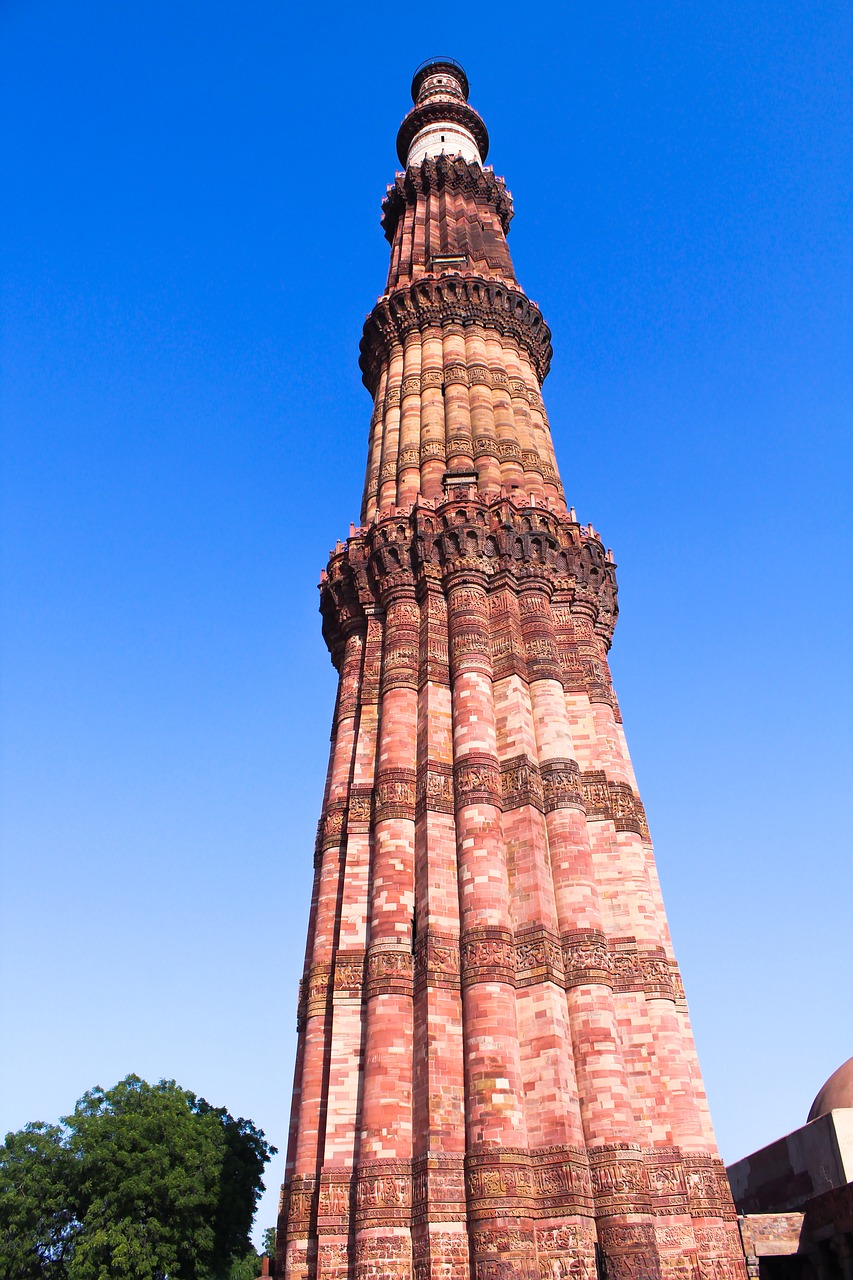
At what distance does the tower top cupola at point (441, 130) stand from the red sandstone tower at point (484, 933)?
16071mm

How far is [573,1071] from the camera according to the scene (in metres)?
14.6

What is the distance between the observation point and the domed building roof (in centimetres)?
1991

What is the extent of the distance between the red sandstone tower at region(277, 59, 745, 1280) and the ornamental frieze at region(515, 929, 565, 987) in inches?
1.4

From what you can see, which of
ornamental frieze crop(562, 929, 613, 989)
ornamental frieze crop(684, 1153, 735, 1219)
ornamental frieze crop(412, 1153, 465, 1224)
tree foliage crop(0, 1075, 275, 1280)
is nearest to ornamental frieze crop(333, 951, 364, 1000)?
ornamental frieze crop(412, 1153, 465, 1224)

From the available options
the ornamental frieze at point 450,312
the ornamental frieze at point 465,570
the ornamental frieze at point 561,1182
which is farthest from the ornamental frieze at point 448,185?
the ornamental frieze at point 561,1182

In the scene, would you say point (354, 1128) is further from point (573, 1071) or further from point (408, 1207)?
point (573, 1071)

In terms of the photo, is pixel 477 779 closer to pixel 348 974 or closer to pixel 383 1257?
pixel 348 974

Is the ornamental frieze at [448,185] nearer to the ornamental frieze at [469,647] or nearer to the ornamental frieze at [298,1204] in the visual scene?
the ornamental frieze at [469,647]

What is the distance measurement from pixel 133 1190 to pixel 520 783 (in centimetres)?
1580

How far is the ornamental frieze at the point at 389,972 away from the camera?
50.4 ft

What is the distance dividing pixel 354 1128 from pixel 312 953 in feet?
11.2

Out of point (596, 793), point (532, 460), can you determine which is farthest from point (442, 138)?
point (596, 793)

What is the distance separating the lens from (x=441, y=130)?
36750mm

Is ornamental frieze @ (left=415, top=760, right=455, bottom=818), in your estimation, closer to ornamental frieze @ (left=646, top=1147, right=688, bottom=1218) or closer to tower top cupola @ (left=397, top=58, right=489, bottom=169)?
ornamental frieze @ (left=646, top=1147, right=688, bottom=1218)
